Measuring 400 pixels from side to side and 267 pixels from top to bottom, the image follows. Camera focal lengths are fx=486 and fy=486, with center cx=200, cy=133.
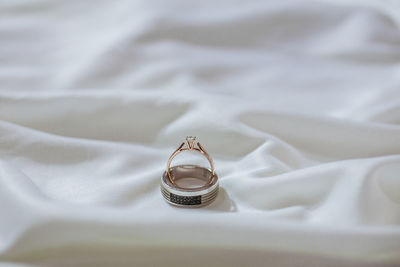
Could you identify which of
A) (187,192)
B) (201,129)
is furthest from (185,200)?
(201,129)

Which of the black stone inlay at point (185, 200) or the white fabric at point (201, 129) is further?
the black stone inlay at point (185, 200)

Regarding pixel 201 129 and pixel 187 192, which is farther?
pixel 201 129

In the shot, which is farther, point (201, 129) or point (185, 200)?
point (201, 129)

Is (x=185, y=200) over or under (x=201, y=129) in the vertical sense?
under

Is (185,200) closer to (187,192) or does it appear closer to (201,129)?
(187,192)

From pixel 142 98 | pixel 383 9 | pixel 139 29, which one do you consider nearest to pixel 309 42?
pixel 383 9

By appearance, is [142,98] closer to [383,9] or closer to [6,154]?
[6,154]
